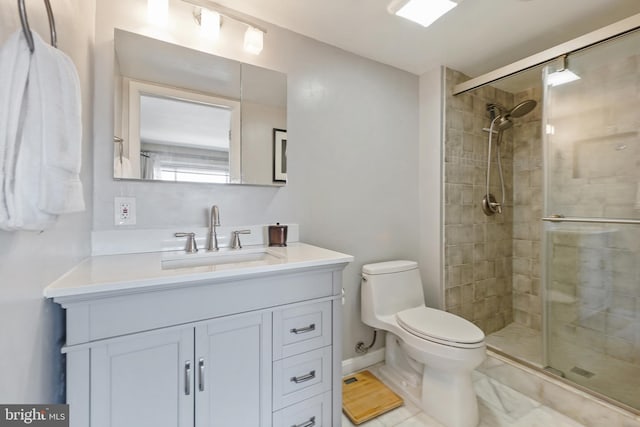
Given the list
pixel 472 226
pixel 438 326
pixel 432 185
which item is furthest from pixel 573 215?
pixel 438 326

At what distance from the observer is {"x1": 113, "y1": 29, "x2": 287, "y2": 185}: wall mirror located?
130cm

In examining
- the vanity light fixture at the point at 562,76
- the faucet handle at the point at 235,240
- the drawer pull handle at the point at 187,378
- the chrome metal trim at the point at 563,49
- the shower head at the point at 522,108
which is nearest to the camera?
the drawer pull handle at the point at 187,378

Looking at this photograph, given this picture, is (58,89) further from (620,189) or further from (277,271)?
(620,189)

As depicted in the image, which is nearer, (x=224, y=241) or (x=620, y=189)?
(x=224, y=241)

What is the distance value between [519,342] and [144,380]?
8.32ft

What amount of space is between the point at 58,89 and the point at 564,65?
2.38 meters

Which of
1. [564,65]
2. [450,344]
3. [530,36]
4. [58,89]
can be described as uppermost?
[530,36]

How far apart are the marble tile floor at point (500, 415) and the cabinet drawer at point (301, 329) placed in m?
0.65

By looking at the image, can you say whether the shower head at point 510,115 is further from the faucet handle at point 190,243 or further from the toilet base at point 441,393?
the faucet handle at point 190,243

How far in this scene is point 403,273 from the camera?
1917mm

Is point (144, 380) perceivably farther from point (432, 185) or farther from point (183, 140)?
point (432, 185)

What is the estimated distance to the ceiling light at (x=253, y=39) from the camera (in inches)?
59.9

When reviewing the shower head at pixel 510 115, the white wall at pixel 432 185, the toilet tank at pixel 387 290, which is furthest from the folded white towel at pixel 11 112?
the shower head at pixel 510 115

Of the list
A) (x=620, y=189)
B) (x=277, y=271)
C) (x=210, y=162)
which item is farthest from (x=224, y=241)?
(x=620, y=189)
